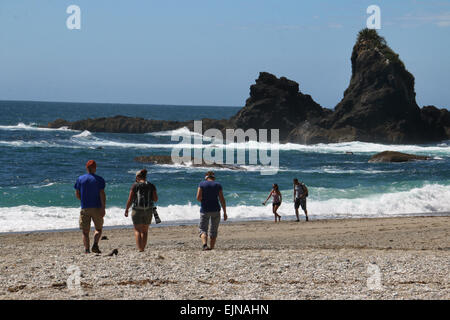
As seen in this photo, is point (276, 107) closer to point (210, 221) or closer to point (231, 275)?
point (210, 221)

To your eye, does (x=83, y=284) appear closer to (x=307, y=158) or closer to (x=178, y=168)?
(x=178, y=168)

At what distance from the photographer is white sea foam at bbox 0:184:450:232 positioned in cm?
2031

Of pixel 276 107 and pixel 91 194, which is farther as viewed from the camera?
pixel 276 107

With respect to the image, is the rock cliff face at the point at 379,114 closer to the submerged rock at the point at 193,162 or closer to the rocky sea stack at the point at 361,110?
the rocky sea stack at the point at 361,110

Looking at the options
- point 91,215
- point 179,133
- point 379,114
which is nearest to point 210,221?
point 91,215

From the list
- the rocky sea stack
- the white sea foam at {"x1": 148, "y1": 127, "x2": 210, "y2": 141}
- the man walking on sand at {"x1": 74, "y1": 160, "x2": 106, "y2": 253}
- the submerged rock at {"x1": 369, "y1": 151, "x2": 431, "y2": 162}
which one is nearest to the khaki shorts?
the man walking on sand at {"x1": 74, "y1": 160, "x2": 106, "y2": 253}

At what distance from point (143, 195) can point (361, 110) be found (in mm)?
57689

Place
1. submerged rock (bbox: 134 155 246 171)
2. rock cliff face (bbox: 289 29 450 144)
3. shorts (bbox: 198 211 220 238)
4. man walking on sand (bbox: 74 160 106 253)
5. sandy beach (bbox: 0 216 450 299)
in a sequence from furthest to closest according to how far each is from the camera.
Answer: rock cliff face (bbox: 289 29 450 144) → submerged rock (bbox: 134 155 246 171) → shorts (bbox: 198 211 220 238) → man walking on sand (bbox: 74 160 106 253) → sandy beach (bbox: 0 216 450 299)

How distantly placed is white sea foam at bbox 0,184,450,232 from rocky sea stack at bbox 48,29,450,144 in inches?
1464

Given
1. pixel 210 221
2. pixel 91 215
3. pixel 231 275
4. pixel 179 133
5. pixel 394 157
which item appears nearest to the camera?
pixel 231 275

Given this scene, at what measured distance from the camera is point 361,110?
6619cm

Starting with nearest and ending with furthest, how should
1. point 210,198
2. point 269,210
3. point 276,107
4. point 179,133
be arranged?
point 210,198
point 269,210
point 276,107
point 179,133

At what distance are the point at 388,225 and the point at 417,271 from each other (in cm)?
952

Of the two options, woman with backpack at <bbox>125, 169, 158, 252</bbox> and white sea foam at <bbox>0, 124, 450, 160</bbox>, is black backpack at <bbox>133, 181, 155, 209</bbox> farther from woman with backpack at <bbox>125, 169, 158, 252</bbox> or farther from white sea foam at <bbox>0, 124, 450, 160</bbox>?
white sea foam at <bbox>0, 124, 450, 160</bbox>
